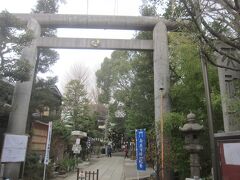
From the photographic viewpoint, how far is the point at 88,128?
29.5m

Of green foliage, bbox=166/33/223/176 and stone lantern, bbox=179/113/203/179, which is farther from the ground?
green foliage, bbox=166/33/223/176

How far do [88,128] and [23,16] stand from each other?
16.3 metres

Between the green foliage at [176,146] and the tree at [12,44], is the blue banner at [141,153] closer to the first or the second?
the green foliage at [176,146]

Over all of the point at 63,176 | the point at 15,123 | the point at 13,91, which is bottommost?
the point at 63,176

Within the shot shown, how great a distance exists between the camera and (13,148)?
10.3 meters

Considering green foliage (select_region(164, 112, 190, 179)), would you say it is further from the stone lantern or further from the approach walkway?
the stone lantern

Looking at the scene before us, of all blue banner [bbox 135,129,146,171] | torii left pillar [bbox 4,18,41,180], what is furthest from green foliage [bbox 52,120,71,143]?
blue banner [bbox 135,129,146,171]

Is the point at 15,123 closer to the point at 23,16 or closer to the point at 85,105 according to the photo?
the point at 23,16

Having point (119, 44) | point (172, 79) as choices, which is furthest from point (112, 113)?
point (119, 44)

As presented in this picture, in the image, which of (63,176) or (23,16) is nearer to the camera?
(23,16)

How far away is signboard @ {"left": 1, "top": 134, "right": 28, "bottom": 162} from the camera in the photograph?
9.93 m

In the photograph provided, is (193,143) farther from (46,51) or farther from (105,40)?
(46,51)

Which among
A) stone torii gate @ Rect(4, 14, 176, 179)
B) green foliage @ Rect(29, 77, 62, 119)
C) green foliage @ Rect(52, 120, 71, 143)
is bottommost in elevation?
green foliage @ Rect(52, 120, 71, 143)

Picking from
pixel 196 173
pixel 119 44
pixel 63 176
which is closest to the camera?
pixel 196 173
